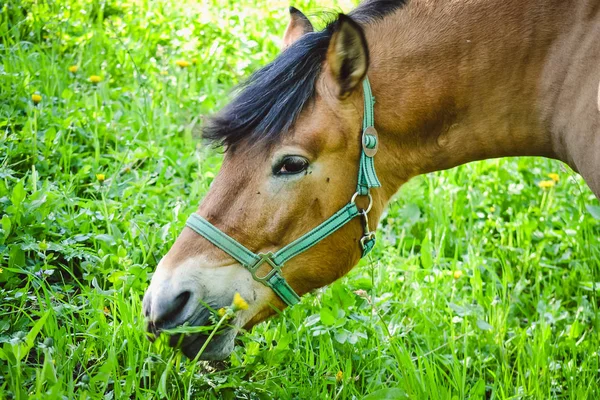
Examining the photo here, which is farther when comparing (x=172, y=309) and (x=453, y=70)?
(x=453, y=70)

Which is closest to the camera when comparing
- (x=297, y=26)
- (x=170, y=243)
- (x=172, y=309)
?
(x=172, y=309)

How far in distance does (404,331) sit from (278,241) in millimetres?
Answer: 944

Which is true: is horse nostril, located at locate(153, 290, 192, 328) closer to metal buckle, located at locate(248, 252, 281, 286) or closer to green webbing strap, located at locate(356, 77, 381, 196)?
metal buckle, located at locate(248, 252, 281, 286)

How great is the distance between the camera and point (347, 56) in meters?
2.58

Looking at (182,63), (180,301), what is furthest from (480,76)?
(182,63)

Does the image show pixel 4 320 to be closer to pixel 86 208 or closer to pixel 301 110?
pixel 86 208

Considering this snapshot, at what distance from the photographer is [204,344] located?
2451mm

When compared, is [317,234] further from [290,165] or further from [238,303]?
[238,303]

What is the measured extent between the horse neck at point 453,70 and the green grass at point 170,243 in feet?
1.13

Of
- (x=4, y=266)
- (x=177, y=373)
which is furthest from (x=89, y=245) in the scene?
(x=177, y=373)

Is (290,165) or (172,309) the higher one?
(290,165)

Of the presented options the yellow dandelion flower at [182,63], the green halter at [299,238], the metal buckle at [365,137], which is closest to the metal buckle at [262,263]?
the green halter at [299,238]

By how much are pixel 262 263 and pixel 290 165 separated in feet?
1.25

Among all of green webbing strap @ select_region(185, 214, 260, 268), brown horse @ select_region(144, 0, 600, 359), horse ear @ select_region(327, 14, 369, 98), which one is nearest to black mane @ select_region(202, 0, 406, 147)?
brown horse @ select_region(144, 0, 600, 359)
